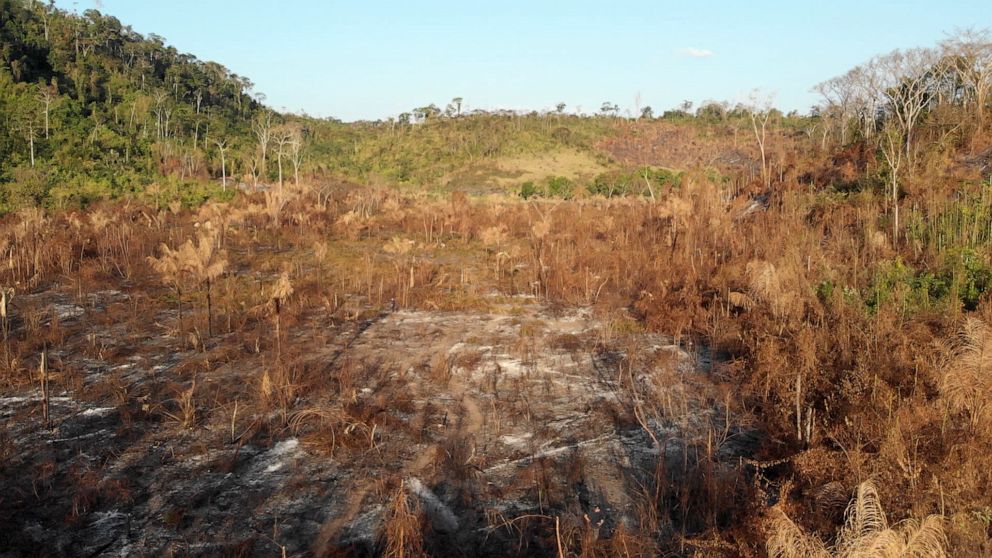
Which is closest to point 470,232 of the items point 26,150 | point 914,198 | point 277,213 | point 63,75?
point 277,213

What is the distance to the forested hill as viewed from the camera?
2884cm

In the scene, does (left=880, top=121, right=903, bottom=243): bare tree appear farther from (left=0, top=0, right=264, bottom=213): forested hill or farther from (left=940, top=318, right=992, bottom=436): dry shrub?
(left=0, top=0, right=264, bottom=213): forested hill

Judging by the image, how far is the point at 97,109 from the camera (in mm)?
42000

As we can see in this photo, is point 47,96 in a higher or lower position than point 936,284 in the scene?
higher


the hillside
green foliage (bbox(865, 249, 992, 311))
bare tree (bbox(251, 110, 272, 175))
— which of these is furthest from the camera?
bare tree (bbox(251, 110, 272, 175))

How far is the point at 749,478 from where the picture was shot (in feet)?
15.6

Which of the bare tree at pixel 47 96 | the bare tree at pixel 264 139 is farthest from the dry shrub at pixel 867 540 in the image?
the bare tree at pixel 47 96

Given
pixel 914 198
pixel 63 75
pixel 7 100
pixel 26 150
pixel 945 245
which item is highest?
pixel 63 75

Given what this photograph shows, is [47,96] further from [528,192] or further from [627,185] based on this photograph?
[627,185]

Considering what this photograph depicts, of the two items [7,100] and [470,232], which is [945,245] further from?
[7,100]

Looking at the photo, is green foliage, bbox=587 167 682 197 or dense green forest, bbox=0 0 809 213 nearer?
dense green forest, bbox=0 0 809 213

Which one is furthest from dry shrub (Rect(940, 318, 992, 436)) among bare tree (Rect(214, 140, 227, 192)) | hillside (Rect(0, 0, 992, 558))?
bare tree (Rect(214, 140, 227, 192))

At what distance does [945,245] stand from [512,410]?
7153mm

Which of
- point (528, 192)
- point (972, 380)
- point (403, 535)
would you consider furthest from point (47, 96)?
point (972, 380)
